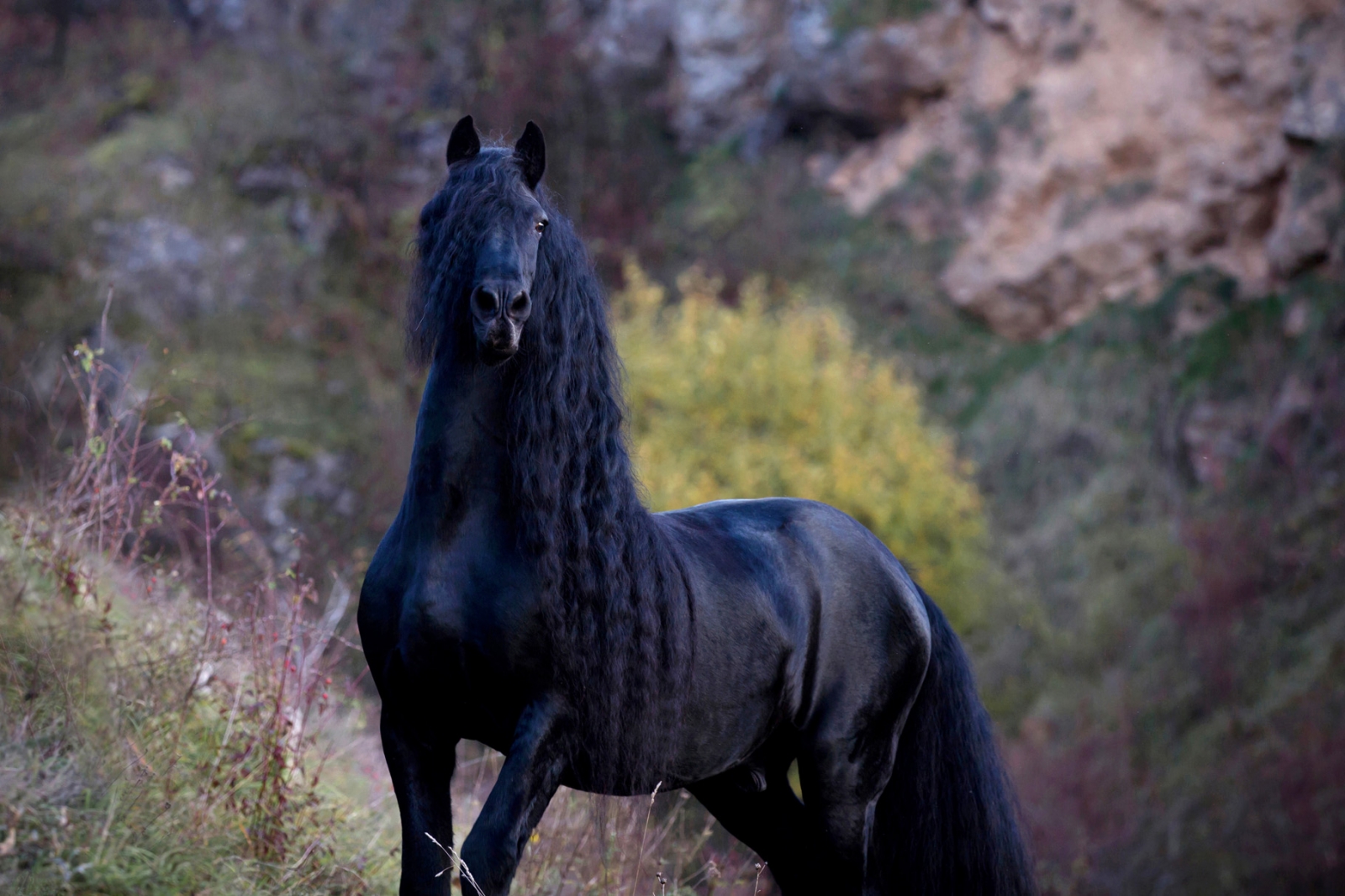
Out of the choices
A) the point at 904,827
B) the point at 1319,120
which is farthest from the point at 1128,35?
the point at 904,827

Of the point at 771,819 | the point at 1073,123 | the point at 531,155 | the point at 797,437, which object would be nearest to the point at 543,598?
the point at 531,155

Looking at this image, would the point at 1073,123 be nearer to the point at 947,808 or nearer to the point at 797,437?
the point at 797,437

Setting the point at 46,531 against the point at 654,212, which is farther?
the point at 654,212

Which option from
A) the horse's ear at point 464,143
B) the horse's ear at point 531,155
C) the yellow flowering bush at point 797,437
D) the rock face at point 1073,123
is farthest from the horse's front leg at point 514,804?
the rock face at point 1073,123

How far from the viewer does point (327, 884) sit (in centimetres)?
432

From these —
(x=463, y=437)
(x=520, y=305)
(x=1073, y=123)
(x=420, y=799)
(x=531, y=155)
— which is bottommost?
(x=420, y=799)

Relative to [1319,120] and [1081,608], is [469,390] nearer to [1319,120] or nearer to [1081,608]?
[1081,608]

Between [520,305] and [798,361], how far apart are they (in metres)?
15.9

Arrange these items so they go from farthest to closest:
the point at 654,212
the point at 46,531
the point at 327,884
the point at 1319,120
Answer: the point at 654,212
the point at 1319,120
the point at 46,531
the point at 327,884

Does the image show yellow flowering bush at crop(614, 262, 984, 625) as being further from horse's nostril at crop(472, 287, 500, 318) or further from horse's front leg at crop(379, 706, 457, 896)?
horse's nostril at crop(472, 287, 500, 318)

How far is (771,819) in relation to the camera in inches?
173

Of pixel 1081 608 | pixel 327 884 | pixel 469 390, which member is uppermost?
pixel 469 390

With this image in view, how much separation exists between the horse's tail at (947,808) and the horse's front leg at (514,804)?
164cm

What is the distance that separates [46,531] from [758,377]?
13849mm
